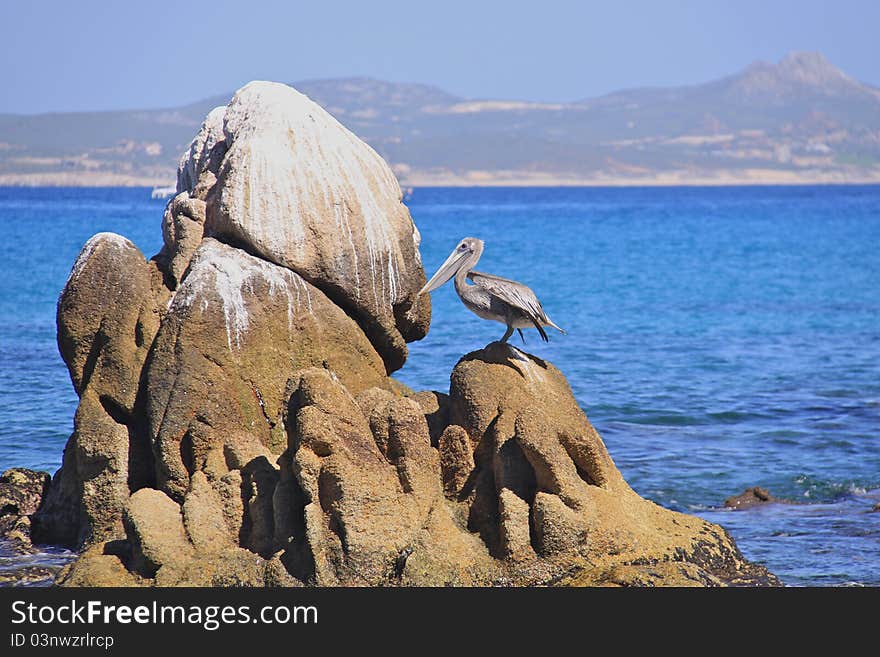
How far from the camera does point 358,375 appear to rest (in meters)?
11.9

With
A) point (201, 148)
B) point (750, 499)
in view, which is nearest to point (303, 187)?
point (201, 148)

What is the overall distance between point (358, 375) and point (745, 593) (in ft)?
12.6

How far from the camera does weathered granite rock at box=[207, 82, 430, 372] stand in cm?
1167

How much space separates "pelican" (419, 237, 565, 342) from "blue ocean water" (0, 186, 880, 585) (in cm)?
324

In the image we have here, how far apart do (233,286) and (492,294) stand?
2064mm

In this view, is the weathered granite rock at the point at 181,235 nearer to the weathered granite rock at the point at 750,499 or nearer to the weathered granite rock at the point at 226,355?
the weathered granite rock at the point at 226,355

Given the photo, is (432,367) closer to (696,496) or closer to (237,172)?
(696,496)

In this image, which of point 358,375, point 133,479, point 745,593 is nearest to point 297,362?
point 358,375

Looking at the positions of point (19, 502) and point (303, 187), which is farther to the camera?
point (19, 502)

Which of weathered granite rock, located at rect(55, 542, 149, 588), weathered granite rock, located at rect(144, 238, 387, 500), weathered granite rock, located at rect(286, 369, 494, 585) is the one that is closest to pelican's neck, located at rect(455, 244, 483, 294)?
weathered granite rock, located at rect(144, 238, 387, 500)

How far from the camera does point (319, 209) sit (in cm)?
1182

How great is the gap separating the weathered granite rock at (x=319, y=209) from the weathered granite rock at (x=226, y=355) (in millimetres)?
234

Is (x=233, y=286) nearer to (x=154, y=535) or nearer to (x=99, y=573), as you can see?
(x=154, y=535)

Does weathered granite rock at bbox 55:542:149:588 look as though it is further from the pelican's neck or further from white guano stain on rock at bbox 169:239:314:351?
the pelican's neck
